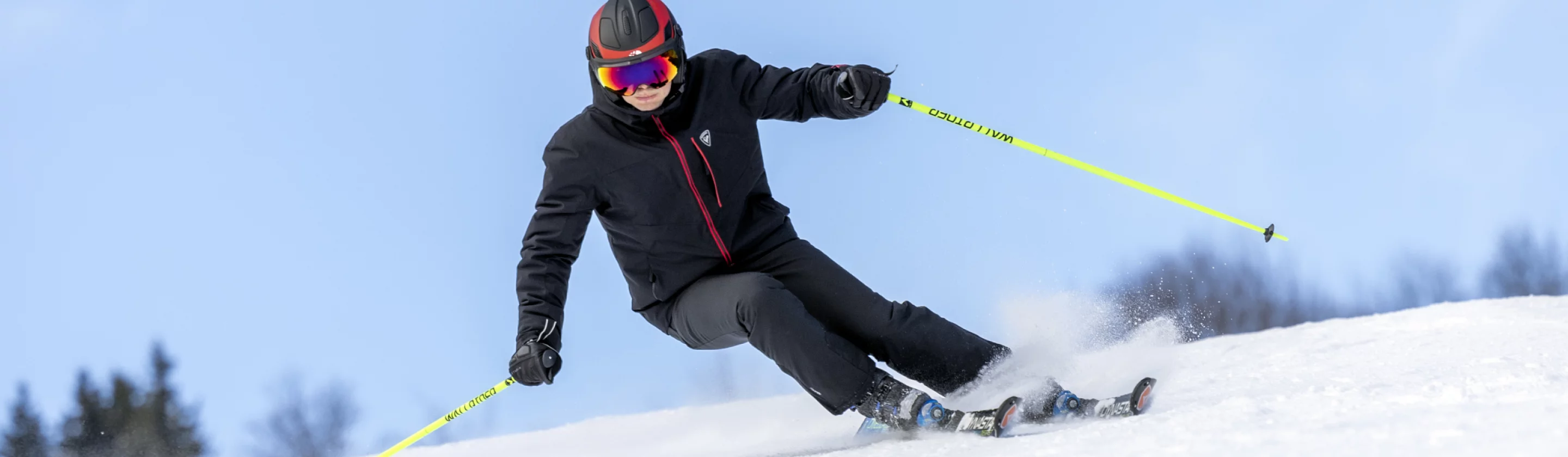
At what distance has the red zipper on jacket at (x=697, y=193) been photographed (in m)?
2.83

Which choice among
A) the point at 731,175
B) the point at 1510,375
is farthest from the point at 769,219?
the point at 1510,375

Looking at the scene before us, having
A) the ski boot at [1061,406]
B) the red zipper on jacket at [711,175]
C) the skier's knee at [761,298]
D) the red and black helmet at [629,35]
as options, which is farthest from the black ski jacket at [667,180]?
the ski boot at [1061,406]

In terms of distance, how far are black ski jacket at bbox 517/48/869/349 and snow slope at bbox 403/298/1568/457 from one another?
0.67 m

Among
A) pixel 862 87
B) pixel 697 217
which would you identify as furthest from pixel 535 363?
pixel 862 87

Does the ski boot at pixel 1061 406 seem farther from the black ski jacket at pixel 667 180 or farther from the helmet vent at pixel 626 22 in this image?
the helmet vent at pixel 626 22

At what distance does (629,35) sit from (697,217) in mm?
512

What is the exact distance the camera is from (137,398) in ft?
23.0

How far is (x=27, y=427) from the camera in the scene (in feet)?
21.8

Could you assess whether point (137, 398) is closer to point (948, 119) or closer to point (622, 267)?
point (622, 267)

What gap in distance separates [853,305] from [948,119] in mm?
668

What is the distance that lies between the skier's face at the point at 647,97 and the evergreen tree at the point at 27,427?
5.90 metres

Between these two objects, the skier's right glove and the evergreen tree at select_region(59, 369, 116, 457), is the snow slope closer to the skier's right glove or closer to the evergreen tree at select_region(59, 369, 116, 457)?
the skier's right glove

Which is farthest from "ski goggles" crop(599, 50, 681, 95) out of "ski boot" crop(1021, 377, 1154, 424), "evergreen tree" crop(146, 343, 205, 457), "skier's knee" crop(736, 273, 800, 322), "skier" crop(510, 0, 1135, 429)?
"evergreen tree" crop(146, 343, 205, 457)

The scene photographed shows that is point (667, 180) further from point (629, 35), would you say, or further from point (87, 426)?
point (87, 426)
